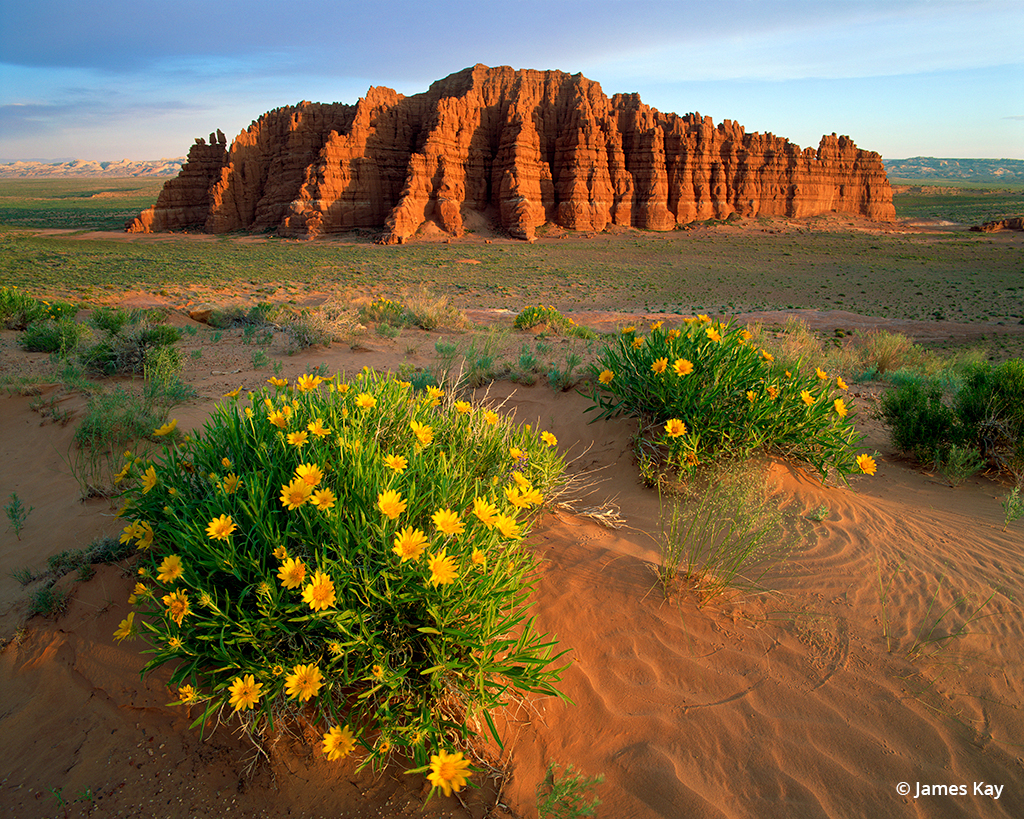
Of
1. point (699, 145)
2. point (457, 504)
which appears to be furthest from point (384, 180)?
point (457, 504)

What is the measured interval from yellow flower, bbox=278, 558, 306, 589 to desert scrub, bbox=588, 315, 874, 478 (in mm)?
2498

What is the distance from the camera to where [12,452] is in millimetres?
4547

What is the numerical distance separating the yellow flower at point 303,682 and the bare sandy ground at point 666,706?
457 mm

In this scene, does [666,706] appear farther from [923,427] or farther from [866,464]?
[923,427]

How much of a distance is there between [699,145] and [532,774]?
61.2 metres

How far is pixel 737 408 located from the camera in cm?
384

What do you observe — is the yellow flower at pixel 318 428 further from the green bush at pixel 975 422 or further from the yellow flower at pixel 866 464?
the green bush at pixel 975 422

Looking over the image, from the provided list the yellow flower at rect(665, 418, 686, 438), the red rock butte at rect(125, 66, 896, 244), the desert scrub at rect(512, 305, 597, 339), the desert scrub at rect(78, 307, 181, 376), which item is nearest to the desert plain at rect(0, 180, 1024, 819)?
the yellow flower at rect(665, 418, 686, 438)

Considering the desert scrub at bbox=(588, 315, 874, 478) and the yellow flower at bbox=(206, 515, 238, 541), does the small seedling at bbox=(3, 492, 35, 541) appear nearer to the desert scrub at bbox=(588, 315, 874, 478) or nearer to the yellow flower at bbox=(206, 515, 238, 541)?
the yellow flower at bbox=(206, 515, 238, 541)

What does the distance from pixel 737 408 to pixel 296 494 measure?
9.97 ft

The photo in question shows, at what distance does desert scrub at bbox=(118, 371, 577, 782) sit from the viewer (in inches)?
74.5

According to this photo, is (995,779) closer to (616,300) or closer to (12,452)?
(12,452)

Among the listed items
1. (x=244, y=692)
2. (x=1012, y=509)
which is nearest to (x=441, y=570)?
(x=244, y=692)

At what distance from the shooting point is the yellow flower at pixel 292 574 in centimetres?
183
